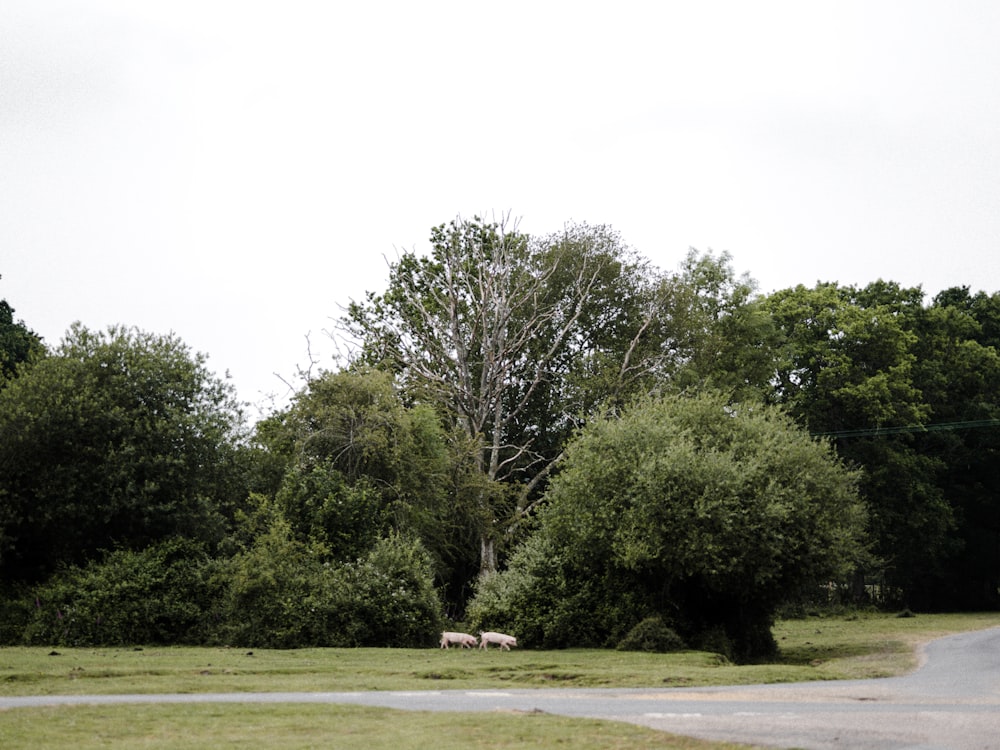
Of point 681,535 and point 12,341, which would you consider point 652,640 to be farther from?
point 12,341

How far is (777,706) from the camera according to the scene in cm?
1688

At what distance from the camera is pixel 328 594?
34531mm

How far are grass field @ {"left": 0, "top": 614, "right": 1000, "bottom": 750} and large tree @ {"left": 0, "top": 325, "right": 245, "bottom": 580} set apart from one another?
21.7 ft

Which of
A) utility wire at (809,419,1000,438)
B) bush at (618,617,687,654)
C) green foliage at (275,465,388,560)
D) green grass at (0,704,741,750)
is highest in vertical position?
utility wire at (809,419,1000,438)

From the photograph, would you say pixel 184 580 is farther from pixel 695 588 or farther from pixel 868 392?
pixel 868 392

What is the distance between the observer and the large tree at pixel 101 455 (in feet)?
123

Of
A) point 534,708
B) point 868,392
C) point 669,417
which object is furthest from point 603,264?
point 534,708

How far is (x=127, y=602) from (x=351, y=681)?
16228 mm

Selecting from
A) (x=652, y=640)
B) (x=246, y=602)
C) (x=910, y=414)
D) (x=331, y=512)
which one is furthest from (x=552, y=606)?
(x=910, y=414)

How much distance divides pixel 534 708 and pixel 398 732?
3182 mm

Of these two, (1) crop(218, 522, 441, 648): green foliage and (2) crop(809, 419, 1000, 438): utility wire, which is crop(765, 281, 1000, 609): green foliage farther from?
(1) crop(218, 522, 441, 648): green foliage

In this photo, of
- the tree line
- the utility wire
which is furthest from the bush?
the utility wire

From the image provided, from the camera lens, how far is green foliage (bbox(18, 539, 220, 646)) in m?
34.8

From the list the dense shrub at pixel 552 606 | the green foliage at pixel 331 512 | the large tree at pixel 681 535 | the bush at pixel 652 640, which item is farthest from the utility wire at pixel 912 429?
the bush at pixel 652 640
